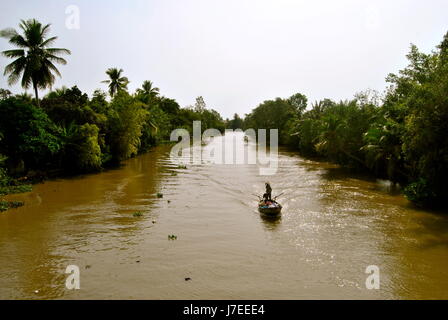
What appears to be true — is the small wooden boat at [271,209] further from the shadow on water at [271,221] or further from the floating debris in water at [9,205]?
the floating debris in water at [9,205]

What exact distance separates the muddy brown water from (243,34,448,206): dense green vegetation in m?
2.03

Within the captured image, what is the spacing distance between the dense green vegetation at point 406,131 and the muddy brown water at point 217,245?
2.03 m

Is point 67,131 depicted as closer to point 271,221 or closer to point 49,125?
point 49,125

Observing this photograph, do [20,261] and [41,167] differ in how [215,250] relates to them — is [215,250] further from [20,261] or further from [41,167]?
[41,167]

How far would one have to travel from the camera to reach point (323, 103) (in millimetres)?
48438

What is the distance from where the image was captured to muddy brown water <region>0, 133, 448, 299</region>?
30.6ft

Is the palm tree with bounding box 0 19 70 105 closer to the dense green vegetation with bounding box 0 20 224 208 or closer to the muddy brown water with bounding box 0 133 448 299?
the dense green vegetation with bounding box 0 20 224 208

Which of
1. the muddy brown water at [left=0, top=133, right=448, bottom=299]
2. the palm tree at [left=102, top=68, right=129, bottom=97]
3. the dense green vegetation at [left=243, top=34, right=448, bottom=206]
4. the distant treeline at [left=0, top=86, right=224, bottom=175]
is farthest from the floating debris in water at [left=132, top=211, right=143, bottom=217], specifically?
the palm tree at [left=102, top=68, right=129, bottom=97]

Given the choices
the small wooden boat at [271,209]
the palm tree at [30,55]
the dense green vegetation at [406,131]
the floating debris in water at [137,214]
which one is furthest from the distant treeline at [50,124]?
the dense green vegetation at [406,131]

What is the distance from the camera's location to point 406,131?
18.5 m

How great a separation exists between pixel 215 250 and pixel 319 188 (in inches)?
543

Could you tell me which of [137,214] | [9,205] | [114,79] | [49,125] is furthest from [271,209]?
[114,79]

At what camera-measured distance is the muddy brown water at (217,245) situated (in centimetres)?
933

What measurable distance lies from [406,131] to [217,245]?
13068 mm
